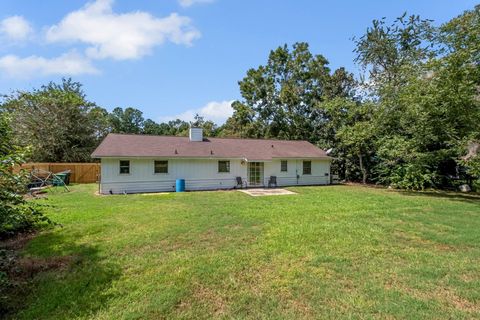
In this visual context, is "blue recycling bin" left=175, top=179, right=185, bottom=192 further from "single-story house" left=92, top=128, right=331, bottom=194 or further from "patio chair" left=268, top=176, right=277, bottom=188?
"patio chair" left=268, top=176, right=277, bottom=188

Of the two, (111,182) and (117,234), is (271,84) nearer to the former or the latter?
(111,182)

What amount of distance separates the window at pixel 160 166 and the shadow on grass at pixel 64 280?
10909 mm

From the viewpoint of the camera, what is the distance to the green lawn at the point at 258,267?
373 cm

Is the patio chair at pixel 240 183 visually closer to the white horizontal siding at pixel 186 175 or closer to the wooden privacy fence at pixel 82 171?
the white horizontal siding at pixel 186 175

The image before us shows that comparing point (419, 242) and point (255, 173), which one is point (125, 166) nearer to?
point (255, 173)

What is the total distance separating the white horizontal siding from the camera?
16156 mm

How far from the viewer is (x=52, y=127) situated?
88.3 feet

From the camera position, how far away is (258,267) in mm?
5008

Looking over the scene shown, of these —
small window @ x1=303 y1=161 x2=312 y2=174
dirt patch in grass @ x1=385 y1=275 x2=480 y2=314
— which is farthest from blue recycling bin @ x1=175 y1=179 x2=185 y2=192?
dirt patch in grass @ x1=385 y1=275 x2=480 y2=314

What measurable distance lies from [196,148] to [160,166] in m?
2.90

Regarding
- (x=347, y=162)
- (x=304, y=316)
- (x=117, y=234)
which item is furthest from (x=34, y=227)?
(x=347, y=162)

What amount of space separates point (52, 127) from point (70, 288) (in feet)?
91.7

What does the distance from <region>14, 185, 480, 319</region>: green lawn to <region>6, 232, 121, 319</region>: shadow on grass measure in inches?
0.9

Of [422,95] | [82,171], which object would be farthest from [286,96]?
[82,171]
